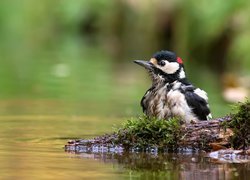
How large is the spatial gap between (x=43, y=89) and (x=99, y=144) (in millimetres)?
6800

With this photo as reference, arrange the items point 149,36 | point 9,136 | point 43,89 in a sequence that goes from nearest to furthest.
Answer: point 9,136
point 43,89
point 149,36

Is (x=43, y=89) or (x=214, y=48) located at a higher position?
(x=214, y=48)

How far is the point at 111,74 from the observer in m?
17.3

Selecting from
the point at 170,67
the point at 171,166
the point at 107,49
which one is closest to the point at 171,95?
the point at 170,67

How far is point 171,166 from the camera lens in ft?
19.8

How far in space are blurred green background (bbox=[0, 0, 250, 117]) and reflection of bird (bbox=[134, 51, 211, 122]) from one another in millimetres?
2465

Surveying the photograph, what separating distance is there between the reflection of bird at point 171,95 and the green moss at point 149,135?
0.59 metres

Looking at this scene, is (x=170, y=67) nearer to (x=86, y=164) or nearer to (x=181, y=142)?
(x=181, y=142)

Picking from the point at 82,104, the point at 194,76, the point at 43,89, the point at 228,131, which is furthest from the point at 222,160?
the point at 194,76

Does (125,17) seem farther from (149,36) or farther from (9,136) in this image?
(9,136)

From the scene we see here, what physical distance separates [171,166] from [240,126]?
2.78ft

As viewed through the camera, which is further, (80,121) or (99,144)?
(80,121)

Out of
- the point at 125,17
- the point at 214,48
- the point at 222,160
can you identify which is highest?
the point at 125,17

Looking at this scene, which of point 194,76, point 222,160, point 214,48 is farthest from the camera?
point 214,48
